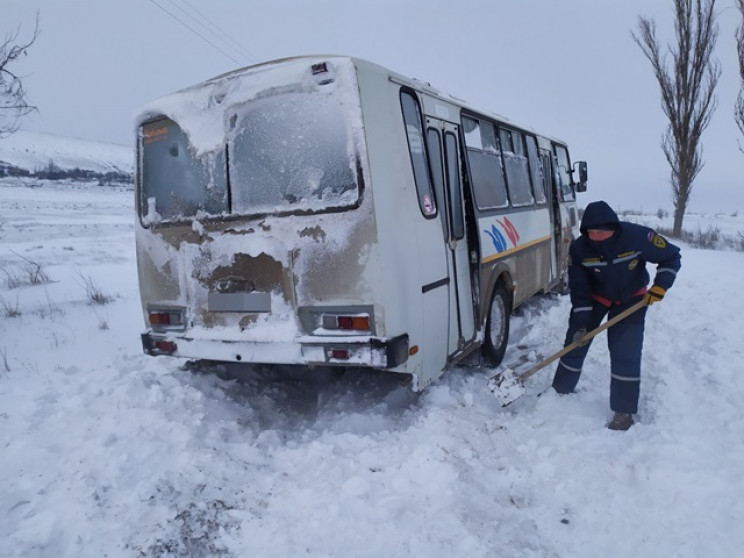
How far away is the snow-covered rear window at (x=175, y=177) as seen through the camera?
4.06m

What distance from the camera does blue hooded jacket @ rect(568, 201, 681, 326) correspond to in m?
3.94

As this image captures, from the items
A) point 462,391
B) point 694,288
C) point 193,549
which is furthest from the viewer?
point 694,288

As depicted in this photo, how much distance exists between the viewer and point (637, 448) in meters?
3.63

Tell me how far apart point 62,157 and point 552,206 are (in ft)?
339

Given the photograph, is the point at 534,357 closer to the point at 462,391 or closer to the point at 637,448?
the point at 462,391

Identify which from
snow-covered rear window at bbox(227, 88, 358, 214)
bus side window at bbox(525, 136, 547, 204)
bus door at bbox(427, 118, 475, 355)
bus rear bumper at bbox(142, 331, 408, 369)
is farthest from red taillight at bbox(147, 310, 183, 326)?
bus side window at bbox(525, 136, 547, 204)

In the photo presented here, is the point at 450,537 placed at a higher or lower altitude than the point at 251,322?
lower

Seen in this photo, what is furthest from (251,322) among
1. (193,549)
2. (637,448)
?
(637,448)

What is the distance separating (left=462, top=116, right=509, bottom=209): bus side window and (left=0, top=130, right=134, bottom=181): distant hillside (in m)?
65.8

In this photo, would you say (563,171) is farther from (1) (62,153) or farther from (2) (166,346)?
(1) (62,153)

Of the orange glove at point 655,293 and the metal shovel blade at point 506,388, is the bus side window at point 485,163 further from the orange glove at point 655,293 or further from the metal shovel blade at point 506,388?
the orange glove at point 655,293

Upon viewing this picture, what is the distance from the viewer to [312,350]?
146 inches

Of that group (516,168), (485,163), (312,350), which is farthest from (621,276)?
(516,168)

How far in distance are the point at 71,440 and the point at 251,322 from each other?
1586 millimetres
